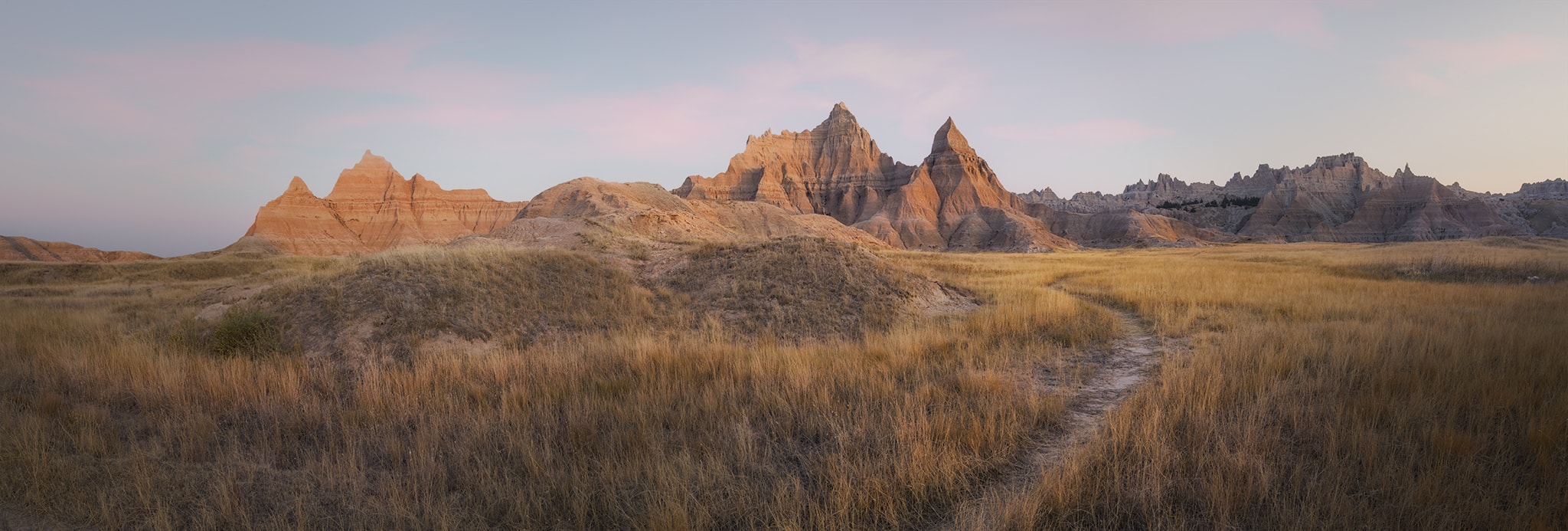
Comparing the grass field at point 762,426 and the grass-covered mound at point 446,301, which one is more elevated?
the grass-covered mound at point 446,301

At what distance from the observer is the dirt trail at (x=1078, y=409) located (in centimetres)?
338

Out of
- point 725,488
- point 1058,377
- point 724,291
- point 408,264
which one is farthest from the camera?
point 724,291

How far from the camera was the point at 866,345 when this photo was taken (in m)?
8.27

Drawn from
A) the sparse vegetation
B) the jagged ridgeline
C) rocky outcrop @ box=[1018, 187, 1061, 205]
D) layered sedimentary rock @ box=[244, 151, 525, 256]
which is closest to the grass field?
the sparse vegetation

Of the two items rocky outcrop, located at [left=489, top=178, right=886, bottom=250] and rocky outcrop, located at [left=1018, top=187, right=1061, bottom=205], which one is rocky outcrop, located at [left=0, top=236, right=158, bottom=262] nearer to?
rocky outcrop, located at [left=489, top=178, right=886, bottom=250]

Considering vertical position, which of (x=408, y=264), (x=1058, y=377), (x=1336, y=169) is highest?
(x=1336, y=169)

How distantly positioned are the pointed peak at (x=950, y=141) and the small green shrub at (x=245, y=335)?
117680 millimetres

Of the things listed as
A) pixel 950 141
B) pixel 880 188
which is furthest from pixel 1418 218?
pixel 880 188

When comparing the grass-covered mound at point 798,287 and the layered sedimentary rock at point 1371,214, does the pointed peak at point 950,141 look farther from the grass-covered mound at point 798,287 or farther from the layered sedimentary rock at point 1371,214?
the grass-covered mound at point 798,287

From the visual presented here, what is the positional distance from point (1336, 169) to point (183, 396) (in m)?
179

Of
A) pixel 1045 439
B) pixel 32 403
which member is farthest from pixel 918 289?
pixel 32 403

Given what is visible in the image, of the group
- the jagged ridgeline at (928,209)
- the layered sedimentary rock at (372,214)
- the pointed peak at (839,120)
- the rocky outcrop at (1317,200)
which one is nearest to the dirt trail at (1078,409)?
the jagged ridgeline at (928,209)

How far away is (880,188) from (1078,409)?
4650 inches

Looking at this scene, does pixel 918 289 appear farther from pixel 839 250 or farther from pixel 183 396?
pixel 183 396
